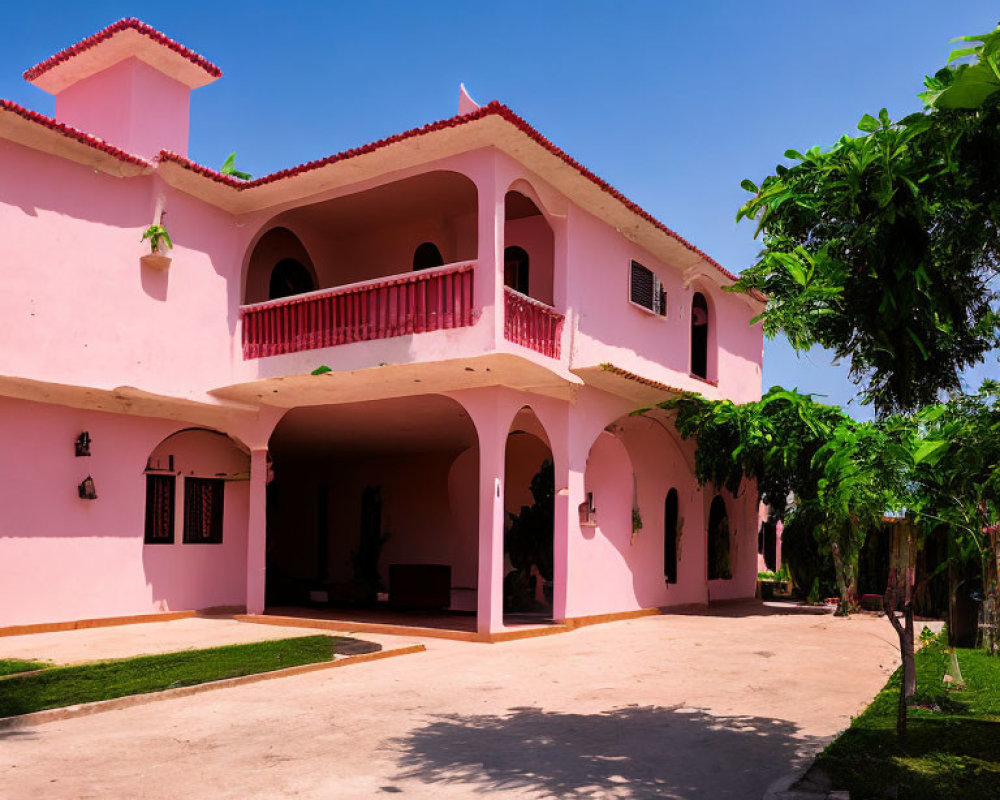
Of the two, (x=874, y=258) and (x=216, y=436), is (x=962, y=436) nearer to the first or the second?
(x=874, y=258)

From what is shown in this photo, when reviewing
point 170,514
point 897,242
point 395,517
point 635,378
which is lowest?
point 395,517

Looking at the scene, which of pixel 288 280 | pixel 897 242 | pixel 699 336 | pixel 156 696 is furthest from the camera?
pixel 699 336

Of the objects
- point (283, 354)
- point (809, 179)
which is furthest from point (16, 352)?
point (809, 179)

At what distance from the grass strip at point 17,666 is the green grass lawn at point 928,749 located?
7612 mm

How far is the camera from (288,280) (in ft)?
54.3

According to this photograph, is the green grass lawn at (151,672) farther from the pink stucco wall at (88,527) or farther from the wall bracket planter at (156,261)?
the wall bracket planter at (156,261)

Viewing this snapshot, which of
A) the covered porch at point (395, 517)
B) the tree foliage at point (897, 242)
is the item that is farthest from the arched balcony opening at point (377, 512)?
the tree foliage at point (897, 242)

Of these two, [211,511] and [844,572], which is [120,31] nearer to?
[211,511]

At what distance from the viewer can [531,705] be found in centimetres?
819

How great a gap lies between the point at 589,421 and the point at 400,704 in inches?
279

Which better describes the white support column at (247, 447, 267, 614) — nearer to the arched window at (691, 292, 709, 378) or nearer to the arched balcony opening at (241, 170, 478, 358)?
the arched balcony opening at (241, 170, 478, 358)

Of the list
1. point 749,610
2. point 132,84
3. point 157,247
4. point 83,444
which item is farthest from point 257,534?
point 749,610

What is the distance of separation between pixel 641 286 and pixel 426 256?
11.9 ft

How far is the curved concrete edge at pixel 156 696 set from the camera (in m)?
7.23
